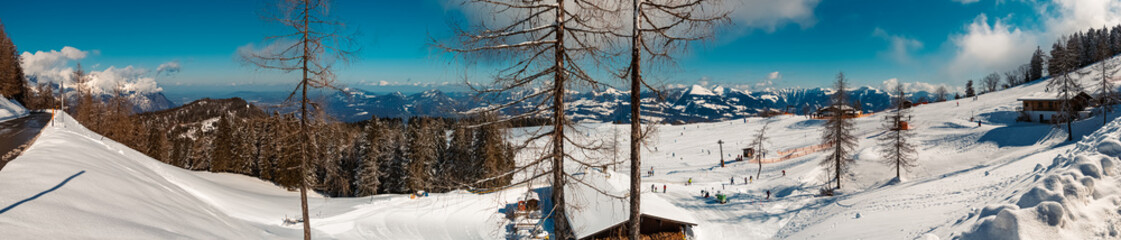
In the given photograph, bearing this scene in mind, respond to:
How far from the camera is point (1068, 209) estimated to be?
8922mm

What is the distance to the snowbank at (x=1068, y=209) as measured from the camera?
337 inches

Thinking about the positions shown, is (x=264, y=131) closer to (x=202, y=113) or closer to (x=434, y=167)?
(x=434, y=167)

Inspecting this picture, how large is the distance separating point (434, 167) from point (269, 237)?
104 ft

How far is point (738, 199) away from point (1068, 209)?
3243 centimetres

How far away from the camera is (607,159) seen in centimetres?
750

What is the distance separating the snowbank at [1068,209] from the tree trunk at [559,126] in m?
8.80

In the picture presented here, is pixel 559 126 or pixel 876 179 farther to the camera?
pixel 876 179

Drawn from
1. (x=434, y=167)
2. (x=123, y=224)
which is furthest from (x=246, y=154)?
(x=123, y=224)

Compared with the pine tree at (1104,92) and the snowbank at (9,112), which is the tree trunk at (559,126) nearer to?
the snowbank at (9,112)

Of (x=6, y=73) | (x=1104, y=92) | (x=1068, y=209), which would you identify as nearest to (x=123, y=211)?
(x=1068, y=209)

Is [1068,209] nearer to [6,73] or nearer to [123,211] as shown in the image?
[123,211]

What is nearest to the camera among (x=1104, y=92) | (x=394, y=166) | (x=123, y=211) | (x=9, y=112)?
(x=123, y=211)

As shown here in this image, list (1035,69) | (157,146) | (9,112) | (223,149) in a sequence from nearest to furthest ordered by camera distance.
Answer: (9,112) < (223,149) < (157,146) < (1035,69)

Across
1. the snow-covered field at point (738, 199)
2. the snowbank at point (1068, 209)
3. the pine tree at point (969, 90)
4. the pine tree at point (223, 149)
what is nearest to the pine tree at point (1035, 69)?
the pine tree at point (969, 90)
